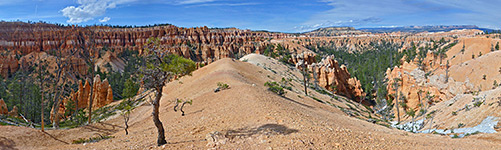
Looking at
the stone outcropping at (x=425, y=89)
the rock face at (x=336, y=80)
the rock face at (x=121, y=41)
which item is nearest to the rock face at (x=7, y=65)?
the rock face at (x=121, y=41)

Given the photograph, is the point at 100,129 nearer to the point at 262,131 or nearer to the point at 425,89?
the point at 262,131

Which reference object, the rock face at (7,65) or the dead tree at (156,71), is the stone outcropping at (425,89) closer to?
the dead tree at (156,71)

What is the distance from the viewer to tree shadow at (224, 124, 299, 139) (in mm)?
10080

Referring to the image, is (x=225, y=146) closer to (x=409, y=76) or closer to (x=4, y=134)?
(x=4, y=134)

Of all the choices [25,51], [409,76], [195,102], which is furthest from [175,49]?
[195,102]

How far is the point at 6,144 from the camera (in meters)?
12.0

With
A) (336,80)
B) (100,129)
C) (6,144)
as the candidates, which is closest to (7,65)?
(100,129)

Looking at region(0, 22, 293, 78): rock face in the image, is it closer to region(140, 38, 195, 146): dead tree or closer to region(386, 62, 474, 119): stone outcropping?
region(386, 62, 474, 119): stone outcropping

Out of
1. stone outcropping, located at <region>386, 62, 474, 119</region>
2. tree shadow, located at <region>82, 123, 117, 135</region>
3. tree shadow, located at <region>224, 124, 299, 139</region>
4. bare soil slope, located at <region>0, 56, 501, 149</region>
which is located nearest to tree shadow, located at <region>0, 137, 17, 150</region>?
bare soil slope, located at <region>0, 56, 501, 149</region>

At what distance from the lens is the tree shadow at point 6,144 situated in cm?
1173

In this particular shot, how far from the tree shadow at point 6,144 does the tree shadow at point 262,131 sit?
941cm

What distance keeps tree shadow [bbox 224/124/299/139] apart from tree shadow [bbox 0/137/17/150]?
9413 millimetres

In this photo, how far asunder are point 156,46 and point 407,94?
3642 centimetres

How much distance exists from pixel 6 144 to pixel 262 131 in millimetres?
10949
